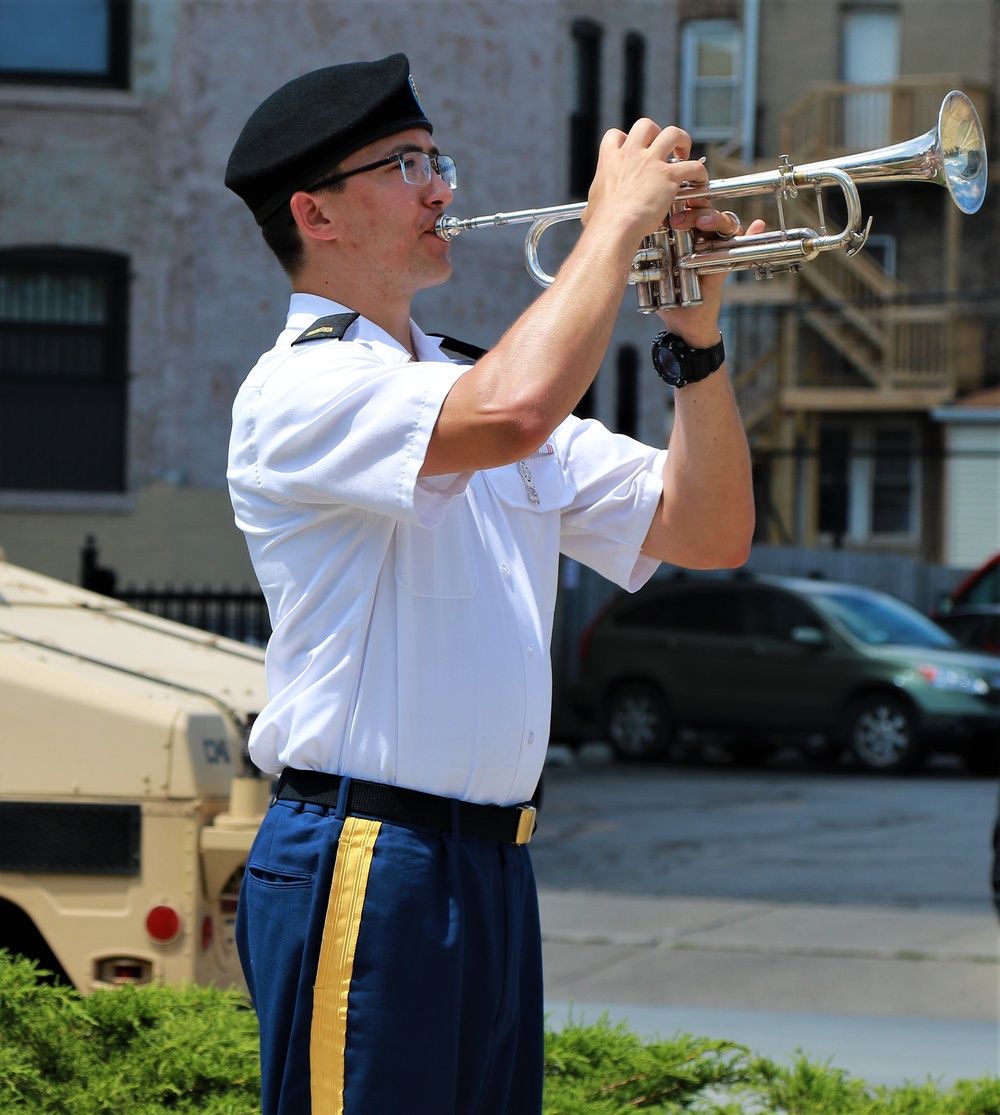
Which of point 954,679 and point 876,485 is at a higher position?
point 876,485

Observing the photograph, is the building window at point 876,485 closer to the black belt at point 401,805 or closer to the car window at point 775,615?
the car window at point 775,615

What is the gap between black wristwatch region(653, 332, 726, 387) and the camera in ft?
8.67

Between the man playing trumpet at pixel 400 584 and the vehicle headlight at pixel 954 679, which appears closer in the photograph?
the man playing trumpet at pixel 400 584

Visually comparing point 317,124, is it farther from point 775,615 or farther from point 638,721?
point 638,721

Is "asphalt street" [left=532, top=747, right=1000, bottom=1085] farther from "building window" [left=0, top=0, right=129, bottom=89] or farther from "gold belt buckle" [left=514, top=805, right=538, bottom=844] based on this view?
"building window" [left=0, top=0, right=129, bottom=89]

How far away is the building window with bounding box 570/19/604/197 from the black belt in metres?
16.6

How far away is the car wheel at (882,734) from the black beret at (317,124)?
42.6 ft

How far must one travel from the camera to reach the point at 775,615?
1588 cm

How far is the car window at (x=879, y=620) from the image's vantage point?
612 inches

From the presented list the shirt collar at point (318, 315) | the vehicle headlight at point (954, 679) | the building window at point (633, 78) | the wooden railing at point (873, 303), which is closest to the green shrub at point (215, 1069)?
the shirt collar at point (318, 315)

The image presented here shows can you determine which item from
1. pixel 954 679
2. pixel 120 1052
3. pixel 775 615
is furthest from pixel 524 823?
pixel 775 615

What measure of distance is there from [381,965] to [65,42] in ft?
46.7

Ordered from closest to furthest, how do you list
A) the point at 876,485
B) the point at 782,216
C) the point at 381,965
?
the point at 381,965, the point at 782,216, the point at 876,485

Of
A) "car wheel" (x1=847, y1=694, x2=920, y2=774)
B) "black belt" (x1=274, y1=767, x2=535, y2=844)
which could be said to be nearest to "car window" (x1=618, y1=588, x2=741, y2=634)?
"car wheel" (x1=847, y1=694, x2=920, y2=774)
